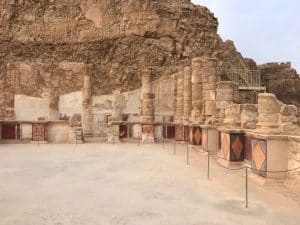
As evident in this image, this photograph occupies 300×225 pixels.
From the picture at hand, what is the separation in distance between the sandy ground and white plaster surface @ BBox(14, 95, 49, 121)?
62.5 ft

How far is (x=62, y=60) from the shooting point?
112 feet

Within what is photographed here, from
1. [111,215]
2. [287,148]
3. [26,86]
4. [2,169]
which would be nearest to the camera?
[111,215]

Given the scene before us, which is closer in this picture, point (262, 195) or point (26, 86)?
point (262, 195)

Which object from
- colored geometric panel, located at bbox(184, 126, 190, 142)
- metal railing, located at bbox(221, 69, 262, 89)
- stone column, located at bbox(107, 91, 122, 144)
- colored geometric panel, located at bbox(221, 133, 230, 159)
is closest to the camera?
colored geometric panel, located at bbox(221, 133, 230, 159)

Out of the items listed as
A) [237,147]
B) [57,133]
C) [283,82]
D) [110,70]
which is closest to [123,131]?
[57,133]

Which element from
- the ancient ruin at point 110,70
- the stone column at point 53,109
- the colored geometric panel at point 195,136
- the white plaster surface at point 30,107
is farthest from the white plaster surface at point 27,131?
the colored geometric panel at point 195,136

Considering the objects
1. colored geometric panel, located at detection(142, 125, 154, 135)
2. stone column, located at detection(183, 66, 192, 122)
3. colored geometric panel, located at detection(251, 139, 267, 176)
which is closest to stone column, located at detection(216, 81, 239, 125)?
stone column, located at detection(183, 66, 192, 122)

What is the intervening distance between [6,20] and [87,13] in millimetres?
7044

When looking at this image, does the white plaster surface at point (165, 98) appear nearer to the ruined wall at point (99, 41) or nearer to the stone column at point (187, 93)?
the ruined wall at point (99, 41)

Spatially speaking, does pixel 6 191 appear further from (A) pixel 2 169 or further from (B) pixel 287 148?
(B) pixel 287 148

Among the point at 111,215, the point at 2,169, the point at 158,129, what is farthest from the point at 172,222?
the point at 158,129

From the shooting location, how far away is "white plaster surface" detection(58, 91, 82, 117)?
102 feet

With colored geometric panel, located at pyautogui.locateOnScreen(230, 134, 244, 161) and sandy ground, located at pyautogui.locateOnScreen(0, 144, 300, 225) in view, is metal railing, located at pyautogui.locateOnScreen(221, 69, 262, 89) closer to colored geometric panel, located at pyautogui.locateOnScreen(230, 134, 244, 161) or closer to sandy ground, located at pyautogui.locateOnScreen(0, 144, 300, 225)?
sandy ground, located at pyautogui.locateOnScreen(0, 144, 300, 225)

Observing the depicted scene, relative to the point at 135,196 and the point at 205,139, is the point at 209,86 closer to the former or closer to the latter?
the point at 205,139
